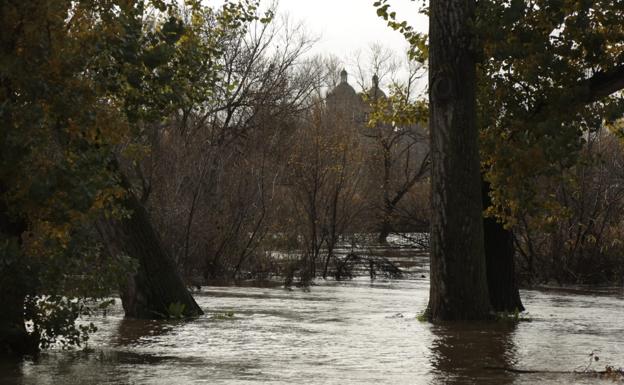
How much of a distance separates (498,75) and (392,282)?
11197mm

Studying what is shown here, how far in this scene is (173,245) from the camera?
24141 millimetres

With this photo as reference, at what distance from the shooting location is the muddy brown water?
386 inches

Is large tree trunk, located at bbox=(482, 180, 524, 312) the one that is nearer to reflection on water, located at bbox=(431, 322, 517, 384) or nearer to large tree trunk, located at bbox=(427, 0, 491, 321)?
large tree trunk, located at bbox=(427, 0, 491, 321)

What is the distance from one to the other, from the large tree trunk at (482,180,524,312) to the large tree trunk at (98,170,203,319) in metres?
4.89

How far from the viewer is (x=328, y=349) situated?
1209cm

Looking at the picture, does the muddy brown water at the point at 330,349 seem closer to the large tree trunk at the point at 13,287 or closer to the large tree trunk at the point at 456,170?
the large tree trunk at the point at 13,287

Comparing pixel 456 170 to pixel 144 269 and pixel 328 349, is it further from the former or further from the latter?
pixel 144 269

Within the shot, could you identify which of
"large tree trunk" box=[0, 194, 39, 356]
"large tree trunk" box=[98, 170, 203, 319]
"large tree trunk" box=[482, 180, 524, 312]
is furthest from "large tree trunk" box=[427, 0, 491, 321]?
"large tree trunk" box=[0, 194, 39, 356]

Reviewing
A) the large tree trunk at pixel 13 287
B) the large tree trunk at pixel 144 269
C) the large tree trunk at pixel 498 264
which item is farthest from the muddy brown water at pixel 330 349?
the large tree trunk at pixel 498 264

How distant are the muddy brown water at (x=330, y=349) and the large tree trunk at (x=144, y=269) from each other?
38cm

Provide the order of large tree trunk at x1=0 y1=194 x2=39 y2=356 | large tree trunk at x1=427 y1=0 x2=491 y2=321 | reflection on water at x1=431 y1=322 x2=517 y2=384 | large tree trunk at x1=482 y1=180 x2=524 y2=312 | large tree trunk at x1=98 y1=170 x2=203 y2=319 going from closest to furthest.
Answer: large tree trunk at x1=0 y1=194 x2=39 y2=356 < reflection on water at x1=431 y1=322 x2=517 y2=384 < large tree trunk at x1=98 y1=170 x2=203 y2=319 < large tree trunk at x1=427 y1=0 x2=491 y2=321 < large tree trunk at x1=482 y1=180 x2=524 y2=312

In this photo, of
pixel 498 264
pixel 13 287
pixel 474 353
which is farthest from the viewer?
pixel 498 264

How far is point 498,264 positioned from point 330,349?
5849mm

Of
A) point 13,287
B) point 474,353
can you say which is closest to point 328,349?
point 474,353
